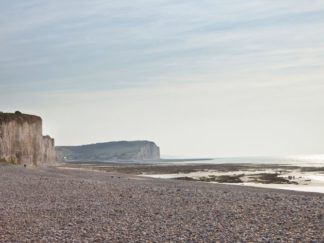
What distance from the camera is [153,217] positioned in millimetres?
18234

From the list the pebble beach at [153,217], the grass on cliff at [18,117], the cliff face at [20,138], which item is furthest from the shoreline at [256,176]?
the pebble beach at [153,217]

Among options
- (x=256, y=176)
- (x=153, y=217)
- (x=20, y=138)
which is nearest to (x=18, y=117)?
(x=20, y=138)

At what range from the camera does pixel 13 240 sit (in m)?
14.3

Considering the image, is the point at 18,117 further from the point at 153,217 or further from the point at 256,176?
the point at 153,217

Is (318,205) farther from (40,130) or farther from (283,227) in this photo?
(40,130)

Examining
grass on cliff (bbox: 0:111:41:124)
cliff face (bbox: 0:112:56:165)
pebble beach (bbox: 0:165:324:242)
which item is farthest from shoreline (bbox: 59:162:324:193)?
pebble beach (bbox: 0:165:324:242)

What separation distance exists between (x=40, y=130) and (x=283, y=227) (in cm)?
6838

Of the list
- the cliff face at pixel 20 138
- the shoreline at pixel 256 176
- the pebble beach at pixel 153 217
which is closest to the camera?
the pebble beach at pixel 153 217


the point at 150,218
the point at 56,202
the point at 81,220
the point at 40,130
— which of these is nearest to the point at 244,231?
the point at 150,218

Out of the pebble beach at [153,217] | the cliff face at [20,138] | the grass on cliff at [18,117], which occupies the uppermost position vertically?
the grass on cliff at [18,117]

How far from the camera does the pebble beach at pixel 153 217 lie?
47.7ft

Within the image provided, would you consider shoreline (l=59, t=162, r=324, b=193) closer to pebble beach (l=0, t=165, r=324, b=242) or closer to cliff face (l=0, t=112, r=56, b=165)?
cliff face (l=0, t=112, r=56, b=165)

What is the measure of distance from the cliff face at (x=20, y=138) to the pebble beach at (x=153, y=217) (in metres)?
40.8

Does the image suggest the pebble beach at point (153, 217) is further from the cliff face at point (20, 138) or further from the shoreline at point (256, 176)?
the cliff face at point (20, 138)
